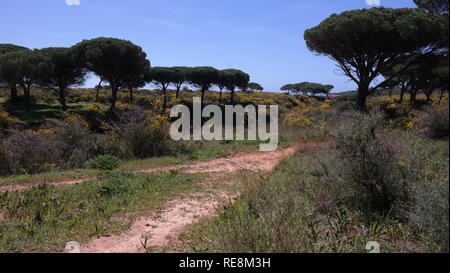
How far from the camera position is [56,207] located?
5.14 meters

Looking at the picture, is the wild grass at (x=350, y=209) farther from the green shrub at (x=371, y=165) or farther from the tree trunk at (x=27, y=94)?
the tree trunk at (x=27, y=94)

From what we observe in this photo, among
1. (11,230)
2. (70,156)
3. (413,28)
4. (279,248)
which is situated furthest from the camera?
(413,28)

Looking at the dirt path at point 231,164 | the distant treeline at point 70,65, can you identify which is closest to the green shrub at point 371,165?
the dirt path at point 231,164

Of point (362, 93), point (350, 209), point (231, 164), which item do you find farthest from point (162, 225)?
point (362, 93)

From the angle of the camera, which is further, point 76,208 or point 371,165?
point 76,208

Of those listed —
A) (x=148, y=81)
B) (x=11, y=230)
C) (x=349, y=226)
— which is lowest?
(x=11, y=230)

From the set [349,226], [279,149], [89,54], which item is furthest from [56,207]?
[89,54]

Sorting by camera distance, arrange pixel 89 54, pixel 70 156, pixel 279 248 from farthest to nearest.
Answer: pixel 89 54, pixel 70 156, pixel 279 248

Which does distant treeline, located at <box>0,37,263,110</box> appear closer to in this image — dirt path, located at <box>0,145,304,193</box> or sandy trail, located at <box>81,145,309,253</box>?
dirt path, located at <box>0,145,304,193</box>

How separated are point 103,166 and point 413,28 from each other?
15.4 metres

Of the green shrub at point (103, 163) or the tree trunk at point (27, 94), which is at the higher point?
the tree trunk at point (27, 94)

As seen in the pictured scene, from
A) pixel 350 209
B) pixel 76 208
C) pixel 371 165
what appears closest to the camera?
pixel 371 165

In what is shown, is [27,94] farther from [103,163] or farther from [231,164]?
[231,164]
